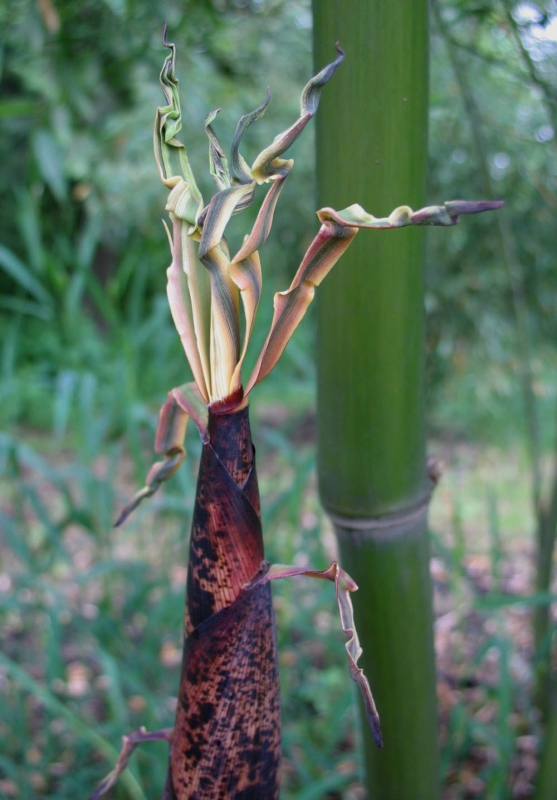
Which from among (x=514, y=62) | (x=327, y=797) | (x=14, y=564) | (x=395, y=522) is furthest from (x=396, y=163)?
(x=14, y=564)

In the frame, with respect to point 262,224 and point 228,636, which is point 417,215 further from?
point 228,636

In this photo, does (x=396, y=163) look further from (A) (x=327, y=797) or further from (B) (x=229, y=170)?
(A) (x=327, y=797)

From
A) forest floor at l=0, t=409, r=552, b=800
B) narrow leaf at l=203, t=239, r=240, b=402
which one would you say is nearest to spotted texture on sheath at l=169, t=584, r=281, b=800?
narrow leaf at l=203, t=239, r=240, b=402

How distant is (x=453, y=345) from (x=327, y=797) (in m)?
1.30

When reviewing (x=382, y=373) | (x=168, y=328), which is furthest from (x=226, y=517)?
(x=168, y=328)

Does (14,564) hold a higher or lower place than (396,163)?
lower

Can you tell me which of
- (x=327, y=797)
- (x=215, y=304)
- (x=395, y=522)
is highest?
(x=215, y=304)

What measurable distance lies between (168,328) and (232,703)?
1.17 m

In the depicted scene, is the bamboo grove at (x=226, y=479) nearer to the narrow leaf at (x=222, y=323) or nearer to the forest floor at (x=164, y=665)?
the narrow leaf at (x=222, y=323)

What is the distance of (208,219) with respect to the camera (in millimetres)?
308

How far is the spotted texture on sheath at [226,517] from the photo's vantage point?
0.34m

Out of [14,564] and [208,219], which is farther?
[14,564]

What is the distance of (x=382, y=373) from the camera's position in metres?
0.42

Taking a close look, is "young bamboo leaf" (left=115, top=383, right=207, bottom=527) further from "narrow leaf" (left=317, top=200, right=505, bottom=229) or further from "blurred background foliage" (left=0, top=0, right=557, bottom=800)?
"blurred background foliage" (left=0, top=0, right=557, bottom=800)
